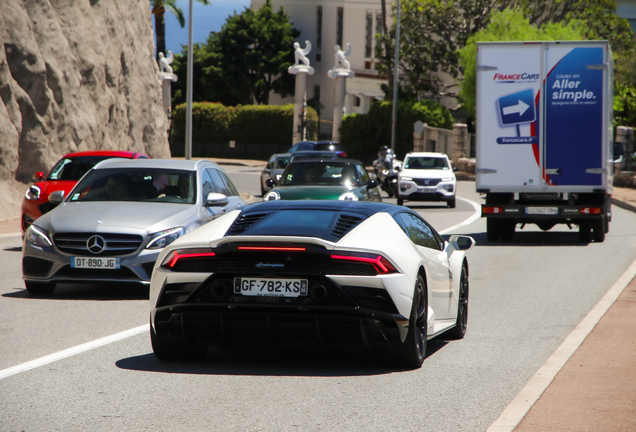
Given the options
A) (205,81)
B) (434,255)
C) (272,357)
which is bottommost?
(272,357)

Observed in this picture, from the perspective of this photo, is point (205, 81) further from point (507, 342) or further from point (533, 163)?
point (507, 342)

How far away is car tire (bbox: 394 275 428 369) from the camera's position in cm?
641

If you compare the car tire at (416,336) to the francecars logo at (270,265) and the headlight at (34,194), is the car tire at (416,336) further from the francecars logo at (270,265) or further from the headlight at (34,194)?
the headlight at (34,194)

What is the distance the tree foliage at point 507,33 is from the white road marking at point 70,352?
44486 millimetres

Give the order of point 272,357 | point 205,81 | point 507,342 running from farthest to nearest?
point 205,81
point 507,342
point 272,357

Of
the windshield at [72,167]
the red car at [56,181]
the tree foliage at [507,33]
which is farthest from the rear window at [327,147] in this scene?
the windshield at [72,167]

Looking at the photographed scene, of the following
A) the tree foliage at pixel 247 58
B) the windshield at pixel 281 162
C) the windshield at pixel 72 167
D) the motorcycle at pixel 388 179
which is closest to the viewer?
the windshield at pixel 72 167

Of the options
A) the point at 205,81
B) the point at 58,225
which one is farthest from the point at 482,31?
the point at 58,225

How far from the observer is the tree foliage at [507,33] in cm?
5084

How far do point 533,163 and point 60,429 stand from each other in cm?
1322

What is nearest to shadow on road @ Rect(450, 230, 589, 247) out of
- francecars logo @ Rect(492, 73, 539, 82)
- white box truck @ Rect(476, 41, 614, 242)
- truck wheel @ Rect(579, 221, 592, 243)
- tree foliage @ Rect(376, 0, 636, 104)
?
truck wheel @ Rect(579, 221, 592, 243)

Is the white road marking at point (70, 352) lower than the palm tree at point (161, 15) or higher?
lower

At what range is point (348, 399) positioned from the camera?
18.7ft

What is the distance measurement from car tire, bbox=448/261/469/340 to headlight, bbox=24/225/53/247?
14.6ft
